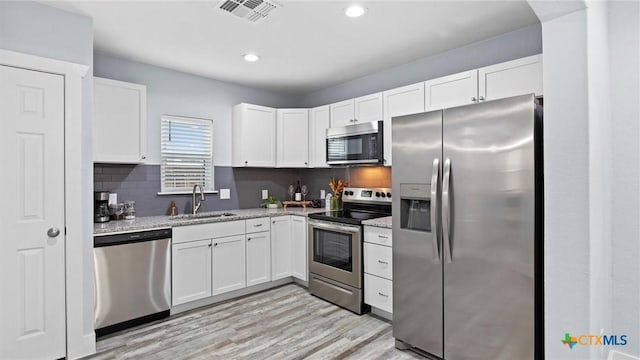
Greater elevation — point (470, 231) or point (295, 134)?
point (295, 134)

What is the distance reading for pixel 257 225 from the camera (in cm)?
380

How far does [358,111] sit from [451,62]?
1.06m

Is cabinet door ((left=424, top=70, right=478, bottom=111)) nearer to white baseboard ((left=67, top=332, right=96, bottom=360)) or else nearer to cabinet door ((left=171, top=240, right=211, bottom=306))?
cabinet door ((left=171, top=240, right=211, bottom=306))

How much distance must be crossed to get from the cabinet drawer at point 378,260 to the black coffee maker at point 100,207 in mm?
2444

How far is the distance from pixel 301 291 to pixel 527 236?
2582 millimetres

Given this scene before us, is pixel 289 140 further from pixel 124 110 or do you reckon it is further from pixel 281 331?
pixel 281 331

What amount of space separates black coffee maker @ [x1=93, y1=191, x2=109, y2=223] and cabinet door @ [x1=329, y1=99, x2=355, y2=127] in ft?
8.25

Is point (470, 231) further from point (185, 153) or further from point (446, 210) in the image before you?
point (185, 153)

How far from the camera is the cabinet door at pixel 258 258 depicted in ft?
12.2

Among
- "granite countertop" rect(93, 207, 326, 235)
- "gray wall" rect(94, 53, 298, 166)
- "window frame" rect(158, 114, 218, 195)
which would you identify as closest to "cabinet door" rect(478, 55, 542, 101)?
"granite countertop" rect(93, 207, 326, 235)

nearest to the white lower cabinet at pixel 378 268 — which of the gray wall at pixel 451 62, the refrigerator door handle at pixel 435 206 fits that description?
the refrigerator door handle at pixel 435 206

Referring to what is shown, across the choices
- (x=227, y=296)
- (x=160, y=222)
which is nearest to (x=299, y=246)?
(x=227, y=296)

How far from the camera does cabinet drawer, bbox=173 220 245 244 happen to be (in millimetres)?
3199

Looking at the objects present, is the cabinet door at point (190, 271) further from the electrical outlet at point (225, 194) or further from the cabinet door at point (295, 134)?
the cabinet door at point (295, 134)
